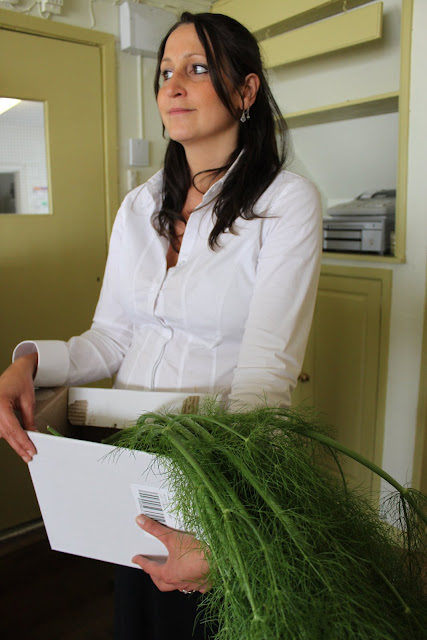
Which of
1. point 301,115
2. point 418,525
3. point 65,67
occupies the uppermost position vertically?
point 65,67

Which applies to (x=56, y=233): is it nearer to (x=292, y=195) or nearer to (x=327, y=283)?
(x=327, y=283)

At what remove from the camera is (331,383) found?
2.42 metres

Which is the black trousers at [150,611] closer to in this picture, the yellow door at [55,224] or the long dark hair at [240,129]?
the long dark hair at [240,129]

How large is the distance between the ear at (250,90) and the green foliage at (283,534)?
659 millimetres

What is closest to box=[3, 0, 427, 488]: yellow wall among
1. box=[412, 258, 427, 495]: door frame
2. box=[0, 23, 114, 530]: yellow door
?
box=[412, 258, 427, 495]: door frame

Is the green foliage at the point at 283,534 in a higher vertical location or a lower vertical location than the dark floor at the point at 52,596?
higher

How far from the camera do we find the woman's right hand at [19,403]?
29.5 inches

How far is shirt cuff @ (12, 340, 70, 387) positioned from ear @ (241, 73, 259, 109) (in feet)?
1.99

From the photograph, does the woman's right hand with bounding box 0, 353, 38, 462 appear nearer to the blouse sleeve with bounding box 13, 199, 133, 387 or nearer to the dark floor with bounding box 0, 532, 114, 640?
the blouse sleeve with bounding box 13, 199, 133, 387

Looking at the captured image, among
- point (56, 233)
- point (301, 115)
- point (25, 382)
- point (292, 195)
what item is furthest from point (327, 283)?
point (25, 382)

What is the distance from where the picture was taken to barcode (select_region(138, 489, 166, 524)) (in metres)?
0.68

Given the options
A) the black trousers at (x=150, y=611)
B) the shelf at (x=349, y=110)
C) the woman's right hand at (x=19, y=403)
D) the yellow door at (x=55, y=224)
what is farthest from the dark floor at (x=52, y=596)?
the shelf at (x=349, y=110)

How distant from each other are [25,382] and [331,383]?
170 centimetres

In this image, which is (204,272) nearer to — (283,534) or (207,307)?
(207,307)
